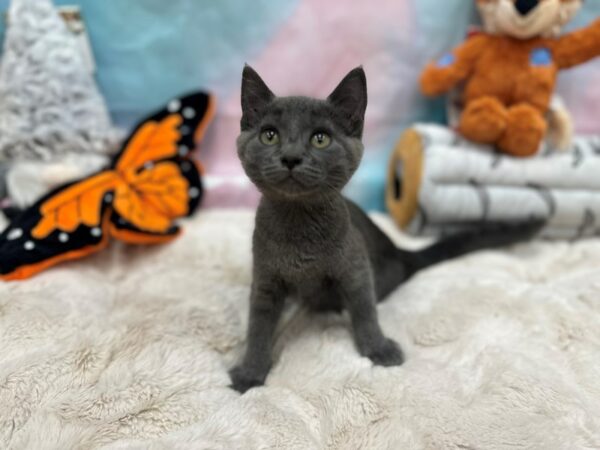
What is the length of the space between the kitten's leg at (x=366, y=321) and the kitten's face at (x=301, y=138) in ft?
0.65

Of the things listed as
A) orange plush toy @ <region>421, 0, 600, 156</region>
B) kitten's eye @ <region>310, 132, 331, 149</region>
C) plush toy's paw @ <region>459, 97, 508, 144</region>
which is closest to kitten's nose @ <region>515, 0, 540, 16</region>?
orange plush toy @ <region>421, 0, 600, 156</region>

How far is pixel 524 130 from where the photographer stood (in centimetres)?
122

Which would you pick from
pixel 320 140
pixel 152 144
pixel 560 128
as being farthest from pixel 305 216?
pixel 560 128

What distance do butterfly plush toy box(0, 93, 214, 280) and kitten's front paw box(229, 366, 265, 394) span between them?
0.48 m

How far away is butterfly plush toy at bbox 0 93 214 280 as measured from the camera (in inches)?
40.8

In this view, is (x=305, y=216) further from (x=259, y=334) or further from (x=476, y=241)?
(x=476, y=241)

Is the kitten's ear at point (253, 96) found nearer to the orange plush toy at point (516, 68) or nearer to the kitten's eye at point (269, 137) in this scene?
the kitten's eye at point (269, 137)

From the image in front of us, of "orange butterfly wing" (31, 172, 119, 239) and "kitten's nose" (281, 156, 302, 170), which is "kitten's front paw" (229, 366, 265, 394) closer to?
"kitten's nose" (281, 156, 302, 170)

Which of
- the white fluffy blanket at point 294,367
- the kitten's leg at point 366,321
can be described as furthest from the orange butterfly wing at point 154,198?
the kitten's leg at point 366,321

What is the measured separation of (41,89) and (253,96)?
80 centimetres

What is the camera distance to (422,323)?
973 millimetres

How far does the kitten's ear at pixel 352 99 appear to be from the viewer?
0.73m

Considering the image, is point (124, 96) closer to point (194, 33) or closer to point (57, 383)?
point (194, 33)

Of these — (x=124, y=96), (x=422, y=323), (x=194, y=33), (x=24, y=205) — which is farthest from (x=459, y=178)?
(x=24, y=205)
